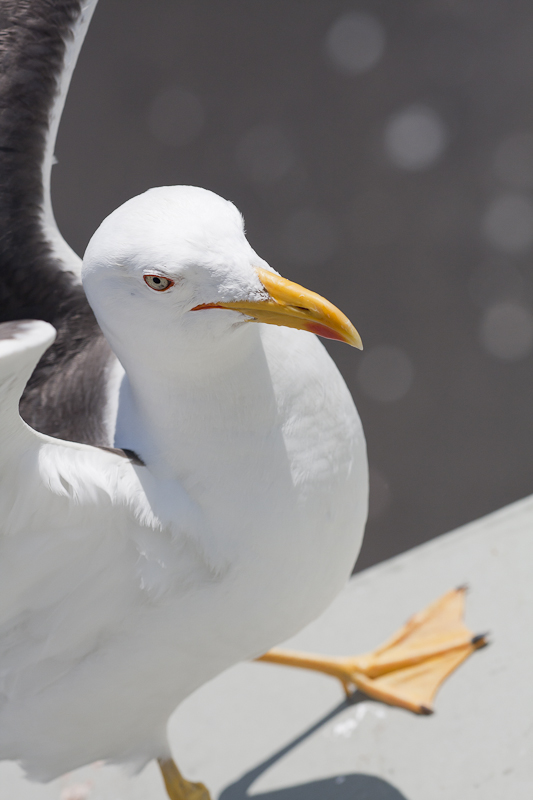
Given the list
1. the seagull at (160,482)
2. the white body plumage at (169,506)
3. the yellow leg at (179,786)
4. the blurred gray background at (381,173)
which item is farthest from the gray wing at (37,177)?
the blurred gray background at (381,173)

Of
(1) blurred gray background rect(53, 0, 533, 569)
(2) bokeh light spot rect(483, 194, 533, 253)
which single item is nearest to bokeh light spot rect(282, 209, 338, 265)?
(1) blurred gray background rect(53, 0, 533, 569)

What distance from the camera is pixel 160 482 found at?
1133mm

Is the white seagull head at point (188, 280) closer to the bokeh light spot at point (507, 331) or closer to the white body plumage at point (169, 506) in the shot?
the white body plumage at point (169, 506)

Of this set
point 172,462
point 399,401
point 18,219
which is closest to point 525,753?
point 172,462

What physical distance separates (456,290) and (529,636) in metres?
1.81

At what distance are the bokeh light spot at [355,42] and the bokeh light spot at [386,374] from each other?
141 cm

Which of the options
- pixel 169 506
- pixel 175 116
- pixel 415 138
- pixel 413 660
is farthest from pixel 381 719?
pixel 175 116

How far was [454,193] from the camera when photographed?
3461 millimetres

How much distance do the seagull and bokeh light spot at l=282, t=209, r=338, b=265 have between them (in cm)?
208

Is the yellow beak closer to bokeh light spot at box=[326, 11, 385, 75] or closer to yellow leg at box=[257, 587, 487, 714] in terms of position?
yellow leg at box=[257, 587, 487, 714]

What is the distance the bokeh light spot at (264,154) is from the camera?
3744 millimetres

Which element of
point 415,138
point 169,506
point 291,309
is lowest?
point 169,506

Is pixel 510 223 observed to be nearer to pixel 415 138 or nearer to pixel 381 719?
pixel 415 138

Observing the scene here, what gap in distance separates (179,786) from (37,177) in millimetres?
1085
